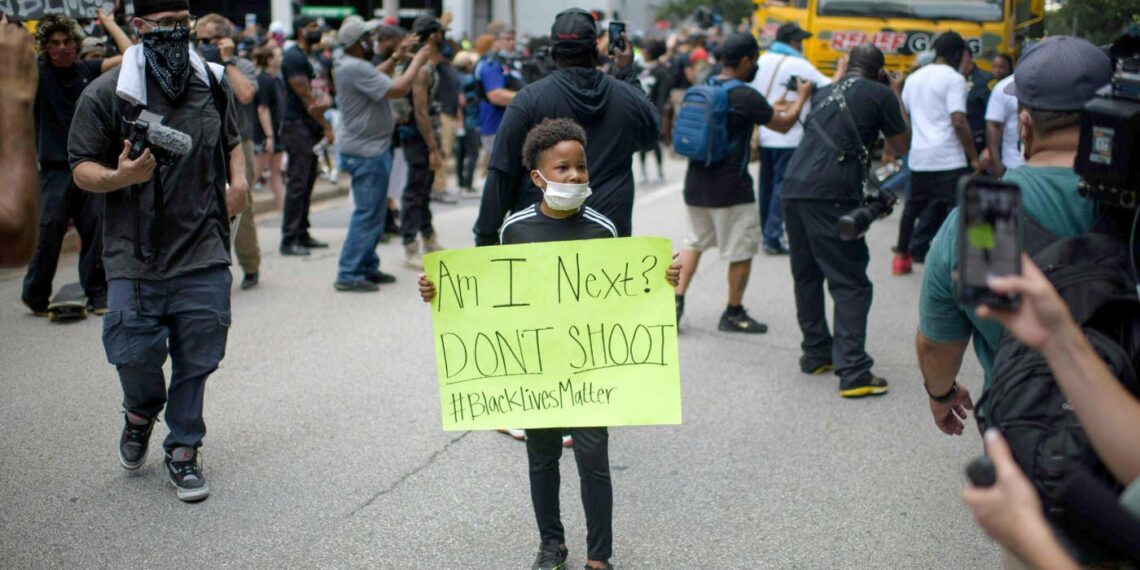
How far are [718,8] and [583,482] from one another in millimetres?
33507

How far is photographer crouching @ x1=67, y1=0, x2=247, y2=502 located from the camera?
4234 mm

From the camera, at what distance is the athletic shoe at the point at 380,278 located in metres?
8.63

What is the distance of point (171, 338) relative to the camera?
4.46 meters

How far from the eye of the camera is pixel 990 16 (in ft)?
41.2

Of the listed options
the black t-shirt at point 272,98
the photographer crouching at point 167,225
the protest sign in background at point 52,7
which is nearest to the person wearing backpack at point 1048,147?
the photographer crouching at point 167,225

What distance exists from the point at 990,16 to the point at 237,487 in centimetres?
1063

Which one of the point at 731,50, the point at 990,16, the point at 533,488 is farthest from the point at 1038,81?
the point at 990,16

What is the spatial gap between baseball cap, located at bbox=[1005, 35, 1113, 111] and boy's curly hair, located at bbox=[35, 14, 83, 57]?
5.93 m

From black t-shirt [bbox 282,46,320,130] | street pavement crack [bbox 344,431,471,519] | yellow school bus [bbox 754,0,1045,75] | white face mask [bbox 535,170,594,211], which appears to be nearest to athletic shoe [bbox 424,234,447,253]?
black t-shirt [bbox 282,46,320,130]

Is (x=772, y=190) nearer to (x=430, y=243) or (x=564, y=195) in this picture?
(x=430, y=243)

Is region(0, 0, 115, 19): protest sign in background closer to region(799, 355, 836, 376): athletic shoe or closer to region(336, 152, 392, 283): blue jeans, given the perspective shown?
region(336, 152, 392, 283): blue jeans

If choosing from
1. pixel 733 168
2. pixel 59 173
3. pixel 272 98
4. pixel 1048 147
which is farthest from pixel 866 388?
pixel 272 98

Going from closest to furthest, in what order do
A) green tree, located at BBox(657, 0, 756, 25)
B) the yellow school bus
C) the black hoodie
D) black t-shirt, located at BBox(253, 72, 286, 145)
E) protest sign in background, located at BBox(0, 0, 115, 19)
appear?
1. the black hoodie
2. protest sign in background, located at BBox(0, 0, 115, 19)
3. black t-shirt, located at BBox(253, 72, 286, 145)
4. the yellow school bus
5. green tree, located at BBox(657, 0, 756, 25)

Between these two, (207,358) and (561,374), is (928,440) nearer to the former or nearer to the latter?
(561,374)
